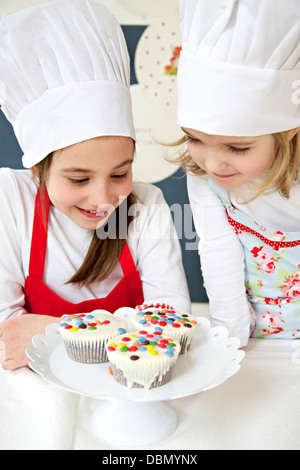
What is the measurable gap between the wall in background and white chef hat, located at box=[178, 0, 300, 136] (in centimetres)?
Result: 130

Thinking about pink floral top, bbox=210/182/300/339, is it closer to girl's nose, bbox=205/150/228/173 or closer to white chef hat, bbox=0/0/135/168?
girl's nose, bbox=205/150/228/173

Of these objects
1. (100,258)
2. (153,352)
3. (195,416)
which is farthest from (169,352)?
(100,258)

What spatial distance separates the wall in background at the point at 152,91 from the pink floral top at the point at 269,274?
1.07 meters

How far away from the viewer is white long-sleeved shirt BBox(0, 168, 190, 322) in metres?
1.22

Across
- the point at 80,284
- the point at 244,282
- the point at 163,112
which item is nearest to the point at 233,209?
the point at 244,282

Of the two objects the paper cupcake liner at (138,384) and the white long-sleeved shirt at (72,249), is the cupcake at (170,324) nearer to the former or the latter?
the paper cupcake liner at (138,384)

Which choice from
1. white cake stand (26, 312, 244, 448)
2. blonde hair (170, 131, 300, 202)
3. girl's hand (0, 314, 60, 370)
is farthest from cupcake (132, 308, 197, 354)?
blonde hair (170, 131, 300, 202)

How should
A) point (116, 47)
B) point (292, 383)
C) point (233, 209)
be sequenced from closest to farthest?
point (292, 383)
point (116, 47)
point (233, 209)

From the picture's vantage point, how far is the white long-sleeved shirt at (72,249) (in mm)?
1221

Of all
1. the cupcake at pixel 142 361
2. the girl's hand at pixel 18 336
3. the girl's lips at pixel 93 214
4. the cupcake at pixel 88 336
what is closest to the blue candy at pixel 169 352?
the cupcake at pixel 142 361

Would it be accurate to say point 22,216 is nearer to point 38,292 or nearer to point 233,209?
point 38,292

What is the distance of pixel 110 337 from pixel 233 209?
0.50m

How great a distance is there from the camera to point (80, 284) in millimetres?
1277

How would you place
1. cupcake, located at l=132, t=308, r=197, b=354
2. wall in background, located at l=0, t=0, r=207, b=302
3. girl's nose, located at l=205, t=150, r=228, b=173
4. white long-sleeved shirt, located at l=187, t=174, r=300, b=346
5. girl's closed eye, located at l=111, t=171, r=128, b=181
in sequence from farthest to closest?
1. wall in background, located at l=0, t=0, r=207, b=302
2. white long-sleeved shirt, located at l=187, t=174, r=300, b=346
3. girl's closed eye, located at l=111, t=171, r=128, b=181
4. girl's nose, located at l=205, t=150, r=228, b=173
5. cupcake, located at l=132, t=308, r=197, b=354
